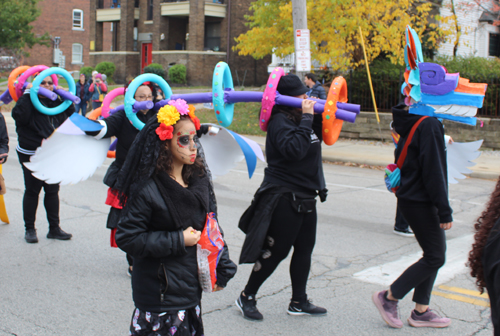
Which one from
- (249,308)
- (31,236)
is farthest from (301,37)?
(249,308)

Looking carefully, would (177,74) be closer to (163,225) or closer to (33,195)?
(33,195)

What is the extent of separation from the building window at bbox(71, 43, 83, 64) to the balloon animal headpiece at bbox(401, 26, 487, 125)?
4365 centimetres

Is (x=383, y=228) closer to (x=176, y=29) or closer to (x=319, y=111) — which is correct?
(x=319, y=111)

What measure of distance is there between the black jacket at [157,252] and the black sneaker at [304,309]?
1459 millimetres

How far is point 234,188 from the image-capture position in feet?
30.3

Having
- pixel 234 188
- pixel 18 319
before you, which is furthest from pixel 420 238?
pixel 234 188

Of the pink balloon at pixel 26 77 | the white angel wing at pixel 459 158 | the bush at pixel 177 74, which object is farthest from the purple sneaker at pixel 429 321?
the bush at pixel 177 74

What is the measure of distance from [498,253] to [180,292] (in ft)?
5.04

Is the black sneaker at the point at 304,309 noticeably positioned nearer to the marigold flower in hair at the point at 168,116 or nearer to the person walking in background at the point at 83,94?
the marigold flower in hair at the point at 168,116

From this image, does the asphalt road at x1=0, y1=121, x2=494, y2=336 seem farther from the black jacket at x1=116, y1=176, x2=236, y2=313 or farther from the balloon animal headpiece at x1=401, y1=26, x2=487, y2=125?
the balloon animal headpiece at x1=401, y1=26, x2=487, y2=125

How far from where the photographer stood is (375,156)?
12.8 metres

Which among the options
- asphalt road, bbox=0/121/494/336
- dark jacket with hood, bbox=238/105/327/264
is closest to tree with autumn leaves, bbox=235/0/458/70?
asphalt road, bbox=0/121/494/336

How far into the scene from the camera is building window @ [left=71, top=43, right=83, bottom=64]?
1721 inches

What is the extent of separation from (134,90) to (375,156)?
9547 mm
